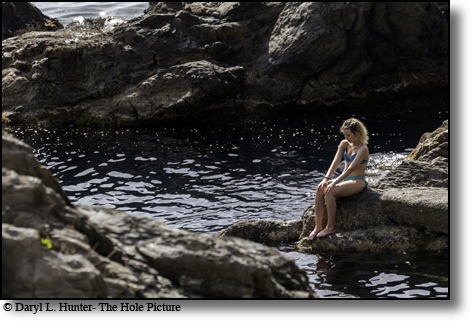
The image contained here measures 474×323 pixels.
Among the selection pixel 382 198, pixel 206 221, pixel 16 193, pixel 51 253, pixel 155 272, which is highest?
pixel 16 193

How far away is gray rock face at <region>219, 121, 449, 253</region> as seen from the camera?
9.28 m

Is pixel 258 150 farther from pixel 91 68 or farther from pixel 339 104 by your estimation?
pixel 91 68

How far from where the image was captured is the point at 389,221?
9.79 meters

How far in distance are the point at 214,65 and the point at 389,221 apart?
1447 centimetres

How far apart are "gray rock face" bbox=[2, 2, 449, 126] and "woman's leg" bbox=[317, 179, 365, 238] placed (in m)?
12.7

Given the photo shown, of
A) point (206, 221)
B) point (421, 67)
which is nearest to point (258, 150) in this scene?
point (206, 221)

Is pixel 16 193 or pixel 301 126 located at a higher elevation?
pixel 16 193

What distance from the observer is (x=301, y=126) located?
20.5 meters

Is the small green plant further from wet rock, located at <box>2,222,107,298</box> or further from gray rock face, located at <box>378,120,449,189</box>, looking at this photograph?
gray rock face, located at <box>378,120,449,189</box>

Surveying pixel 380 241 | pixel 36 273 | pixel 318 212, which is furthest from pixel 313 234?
pixel 36 273

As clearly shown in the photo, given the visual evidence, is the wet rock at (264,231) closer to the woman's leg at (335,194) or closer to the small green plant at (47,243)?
the woman's leg at (335,194)

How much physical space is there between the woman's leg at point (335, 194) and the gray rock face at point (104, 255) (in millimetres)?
4074

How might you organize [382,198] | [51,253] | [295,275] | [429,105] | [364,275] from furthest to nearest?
1. [429,105]
2. [382,198]
3. [364,275]
4. [295,275]
5. [51,253]

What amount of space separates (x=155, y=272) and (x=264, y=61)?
19195 millimetres
